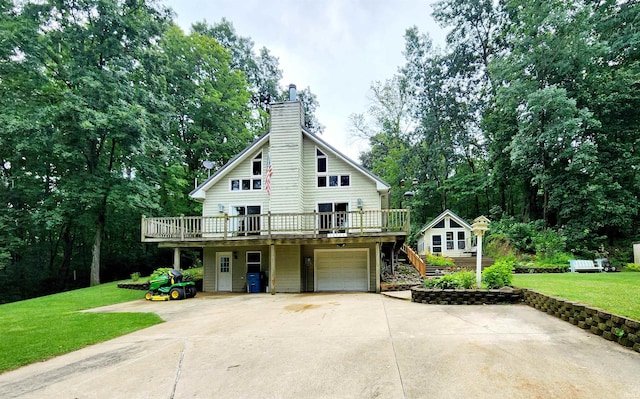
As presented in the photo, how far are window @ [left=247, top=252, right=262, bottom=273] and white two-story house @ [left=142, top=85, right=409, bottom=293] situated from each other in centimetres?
5

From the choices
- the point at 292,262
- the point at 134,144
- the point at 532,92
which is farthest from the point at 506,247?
the point at 134,144

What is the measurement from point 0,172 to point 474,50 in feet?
119

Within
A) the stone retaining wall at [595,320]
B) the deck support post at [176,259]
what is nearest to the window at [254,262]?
the deck support post at [176,259]

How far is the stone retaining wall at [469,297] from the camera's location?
Result: 27.9 ft

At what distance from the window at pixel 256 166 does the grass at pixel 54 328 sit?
801 cm

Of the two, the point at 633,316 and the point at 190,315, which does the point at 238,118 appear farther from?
the point at 633,316

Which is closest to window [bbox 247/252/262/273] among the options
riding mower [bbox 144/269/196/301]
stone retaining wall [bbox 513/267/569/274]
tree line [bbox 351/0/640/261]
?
riding mower [bbox 144/269/196/301]

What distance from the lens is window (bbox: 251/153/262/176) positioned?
1577 centimetres

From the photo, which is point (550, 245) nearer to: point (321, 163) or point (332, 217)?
point (332, 217)

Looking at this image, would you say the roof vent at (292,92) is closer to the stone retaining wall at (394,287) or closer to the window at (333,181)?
the window at (333,181)

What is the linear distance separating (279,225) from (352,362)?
32.8ft

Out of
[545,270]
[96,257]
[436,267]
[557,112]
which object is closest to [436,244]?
[436,267]

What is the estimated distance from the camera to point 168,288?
466 inches

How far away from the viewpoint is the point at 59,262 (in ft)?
76.0
